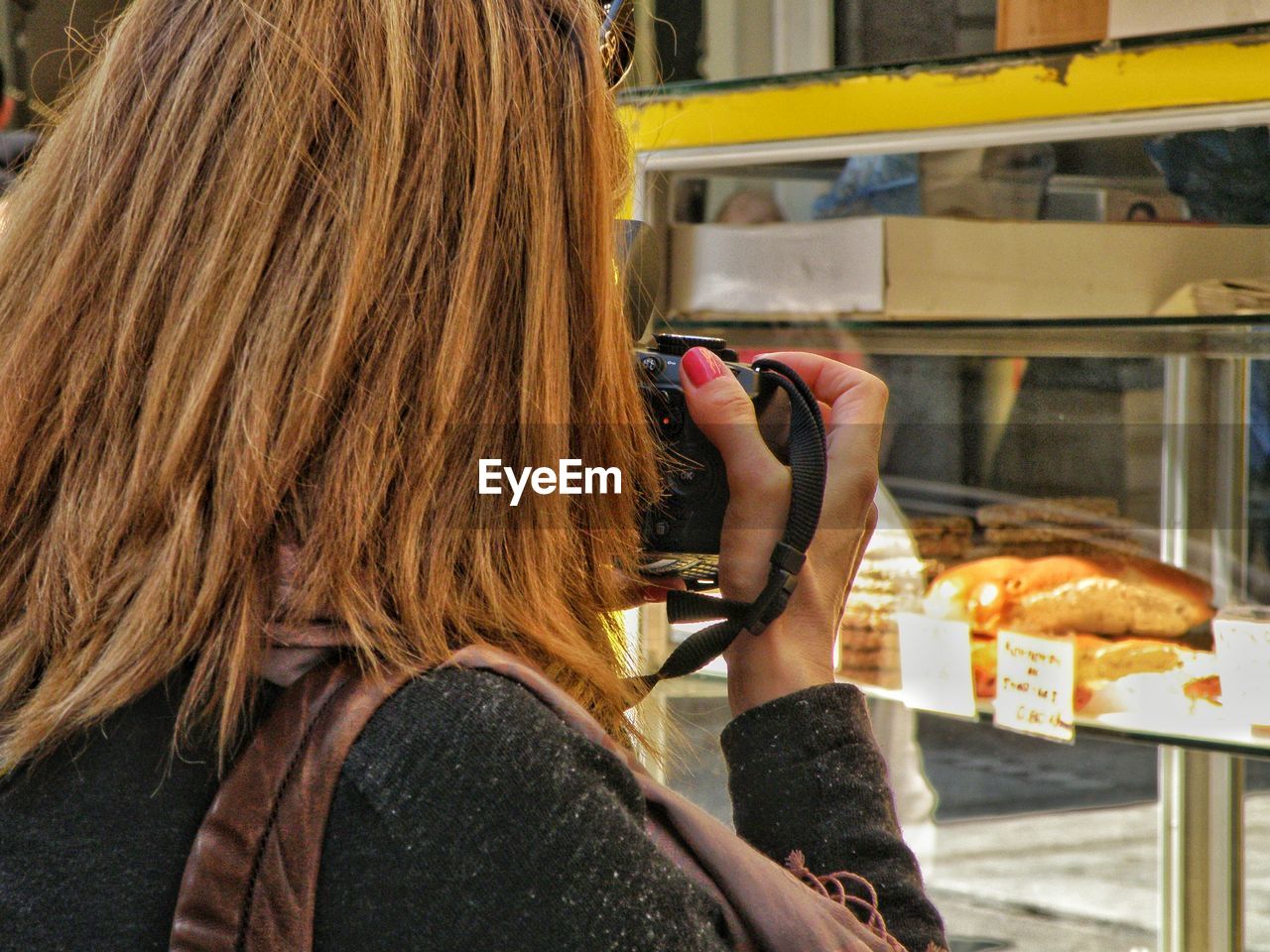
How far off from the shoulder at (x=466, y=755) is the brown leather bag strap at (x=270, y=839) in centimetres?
1

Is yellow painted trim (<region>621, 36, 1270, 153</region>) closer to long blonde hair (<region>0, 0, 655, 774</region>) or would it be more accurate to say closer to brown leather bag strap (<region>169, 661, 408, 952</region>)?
long blonde hair (<region>0, 0, 655, 774</region>)

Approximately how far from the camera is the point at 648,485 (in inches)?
28.8

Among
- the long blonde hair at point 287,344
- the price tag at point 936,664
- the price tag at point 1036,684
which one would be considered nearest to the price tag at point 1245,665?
the price tag at point 1036,684

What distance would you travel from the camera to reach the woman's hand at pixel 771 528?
75cm

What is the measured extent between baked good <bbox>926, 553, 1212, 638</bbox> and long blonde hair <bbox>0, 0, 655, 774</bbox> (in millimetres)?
770

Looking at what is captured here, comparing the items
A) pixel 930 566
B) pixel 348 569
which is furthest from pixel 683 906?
pixel 930 566

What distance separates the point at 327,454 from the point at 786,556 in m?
0.29

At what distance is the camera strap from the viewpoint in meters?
0.75

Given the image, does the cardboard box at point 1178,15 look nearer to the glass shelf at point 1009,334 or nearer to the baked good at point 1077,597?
the glass shelf at point 1009,334

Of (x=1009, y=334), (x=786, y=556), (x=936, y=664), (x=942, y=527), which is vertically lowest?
(x=936, y=664)

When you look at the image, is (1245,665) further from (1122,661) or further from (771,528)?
(771,528)

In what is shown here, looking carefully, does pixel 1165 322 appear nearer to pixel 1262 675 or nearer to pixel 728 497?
pixel 1262 675

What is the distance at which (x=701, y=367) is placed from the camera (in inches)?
30.3

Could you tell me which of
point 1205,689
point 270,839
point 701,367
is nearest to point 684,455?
point 701,367
